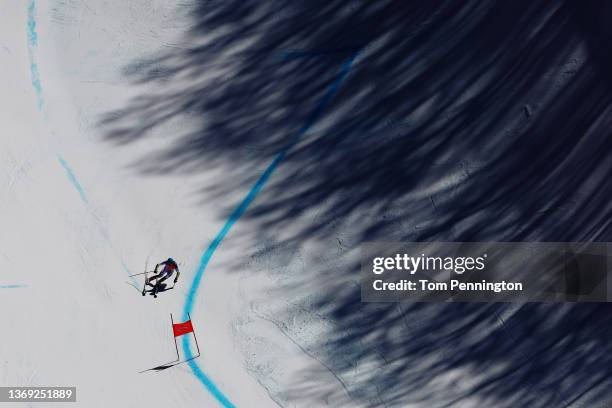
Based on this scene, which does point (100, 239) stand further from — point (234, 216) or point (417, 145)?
point (417, 145)

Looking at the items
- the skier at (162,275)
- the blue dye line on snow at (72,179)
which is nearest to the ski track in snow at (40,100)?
the blue dye line on snow at (72,179)

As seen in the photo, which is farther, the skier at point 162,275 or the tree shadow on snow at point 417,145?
the skier at point 162,275

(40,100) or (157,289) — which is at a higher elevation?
(40,100)

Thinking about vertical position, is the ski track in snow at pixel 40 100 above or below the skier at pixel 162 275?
above

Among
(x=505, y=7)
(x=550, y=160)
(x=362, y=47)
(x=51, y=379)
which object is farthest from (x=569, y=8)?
(x=51, y=379)

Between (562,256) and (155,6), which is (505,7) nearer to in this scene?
(562,256)

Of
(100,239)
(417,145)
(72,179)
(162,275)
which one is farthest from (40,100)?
(417,145)

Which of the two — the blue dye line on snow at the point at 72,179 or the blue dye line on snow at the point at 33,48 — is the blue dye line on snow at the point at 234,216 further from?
the blue dye line on snow at the point at 33,48
